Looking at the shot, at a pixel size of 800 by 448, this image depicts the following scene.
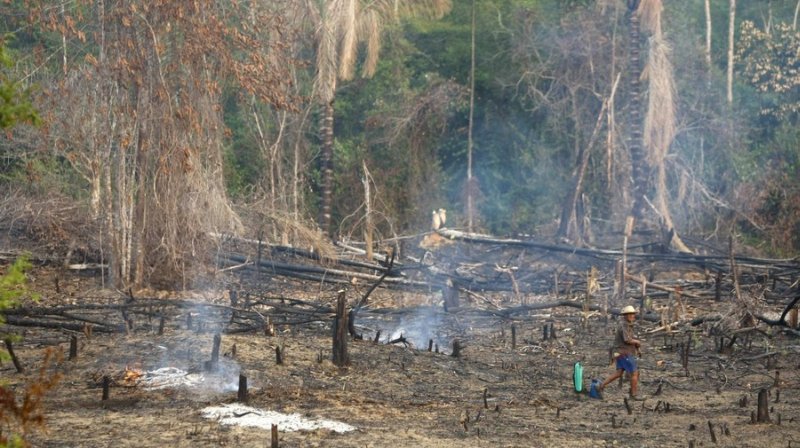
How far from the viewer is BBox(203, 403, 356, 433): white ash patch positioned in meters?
10.3

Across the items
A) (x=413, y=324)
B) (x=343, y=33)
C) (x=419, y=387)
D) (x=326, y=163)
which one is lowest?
(x=413, y=324)

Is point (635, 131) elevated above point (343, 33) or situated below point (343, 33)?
below

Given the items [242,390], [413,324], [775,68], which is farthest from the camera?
[775,68]

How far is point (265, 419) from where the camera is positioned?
10516 millimetres

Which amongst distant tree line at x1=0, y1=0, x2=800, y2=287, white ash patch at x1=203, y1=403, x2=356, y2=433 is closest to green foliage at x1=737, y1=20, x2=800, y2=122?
distant tree line at x1=0, y1=0, x2=800, y2=287

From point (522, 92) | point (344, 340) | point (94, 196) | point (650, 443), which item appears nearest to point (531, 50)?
point (522, 92)

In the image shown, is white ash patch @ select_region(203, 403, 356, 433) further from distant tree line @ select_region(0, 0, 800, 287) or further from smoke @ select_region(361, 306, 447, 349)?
Result: distant tree line @ select_region(0, 0, 800, 287)

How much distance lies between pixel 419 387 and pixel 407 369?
2.52 ft

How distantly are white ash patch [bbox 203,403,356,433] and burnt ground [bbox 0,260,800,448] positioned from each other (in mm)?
124

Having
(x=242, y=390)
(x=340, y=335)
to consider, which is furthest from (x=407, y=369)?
(x=242, y=390)

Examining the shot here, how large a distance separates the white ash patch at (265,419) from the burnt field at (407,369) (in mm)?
27

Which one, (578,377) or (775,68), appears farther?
(775,68)

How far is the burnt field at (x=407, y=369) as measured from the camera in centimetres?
1031

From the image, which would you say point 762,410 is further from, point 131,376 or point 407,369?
point 131,376
